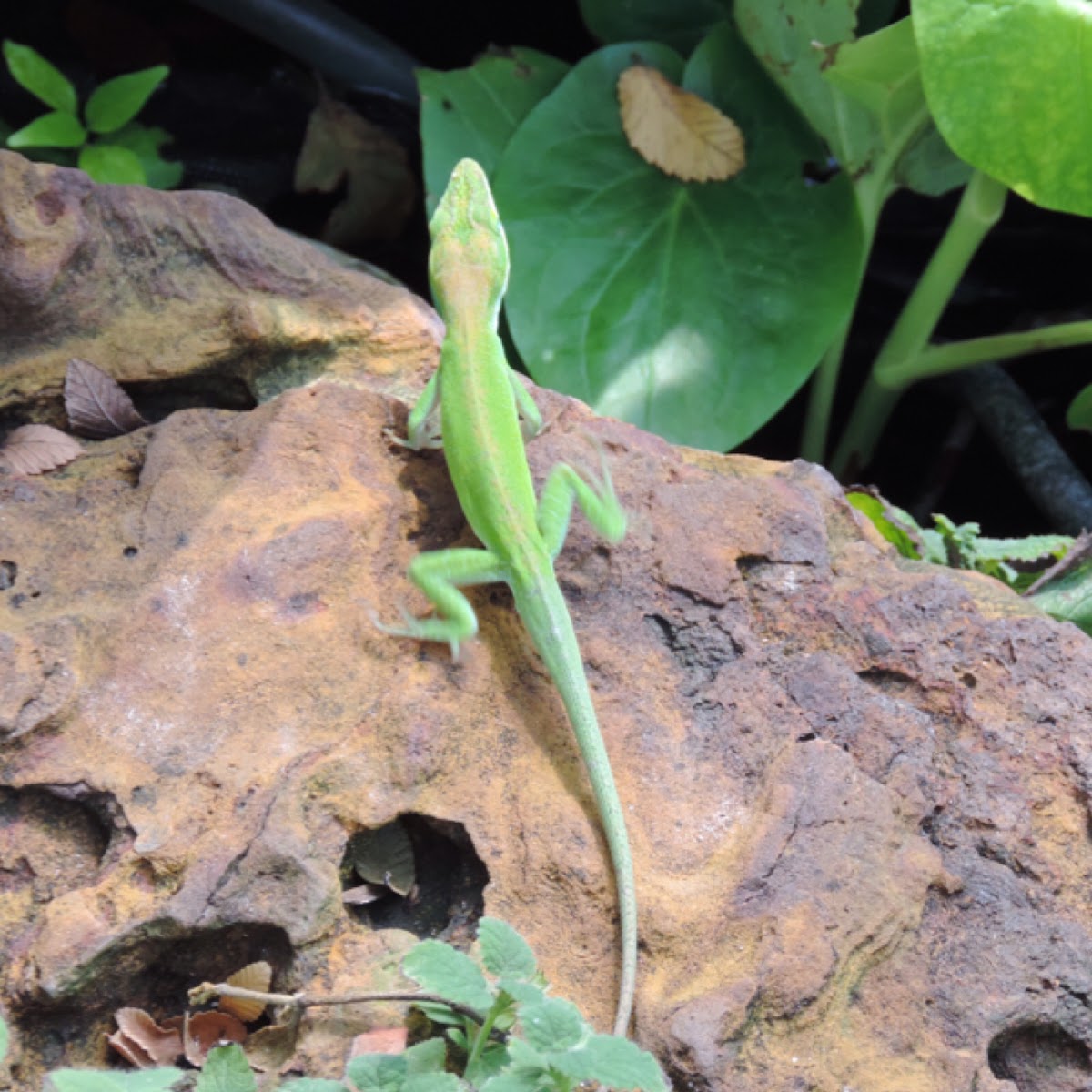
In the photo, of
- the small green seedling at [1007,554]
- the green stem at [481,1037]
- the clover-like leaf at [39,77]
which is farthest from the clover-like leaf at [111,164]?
the green stem at [481,1037]

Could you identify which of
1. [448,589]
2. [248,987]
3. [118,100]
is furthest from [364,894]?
[118,100]

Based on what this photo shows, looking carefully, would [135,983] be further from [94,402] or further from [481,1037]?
[94,402]

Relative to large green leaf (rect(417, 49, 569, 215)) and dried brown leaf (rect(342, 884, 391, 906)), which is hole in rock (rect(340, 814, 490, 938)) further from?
large green leaf (rect(417, 49, 569, 215))

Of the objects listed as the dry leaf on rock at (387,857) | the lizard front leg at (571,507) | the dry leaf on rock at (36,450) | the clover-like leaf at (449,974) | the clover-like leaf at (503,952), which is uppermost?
the lizard front leg at (571,507)

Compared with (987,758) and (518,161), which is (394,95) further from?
(987,758)

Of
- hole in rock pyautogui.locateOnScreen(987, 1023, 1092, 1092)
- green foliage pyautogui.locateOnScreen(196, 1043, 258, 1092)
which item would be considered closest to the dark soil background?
hole in rock pyautogui.locateOnScreen(987, 1023, 1092, 1092)

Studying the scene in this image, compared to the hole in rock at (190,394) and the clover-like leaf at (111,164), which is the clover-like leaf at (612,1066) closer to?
the hole in rock at (190,394)

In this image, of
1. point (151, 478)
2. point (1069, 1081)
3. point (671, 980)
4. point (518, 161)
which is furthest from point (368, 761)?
point (518, 161)
